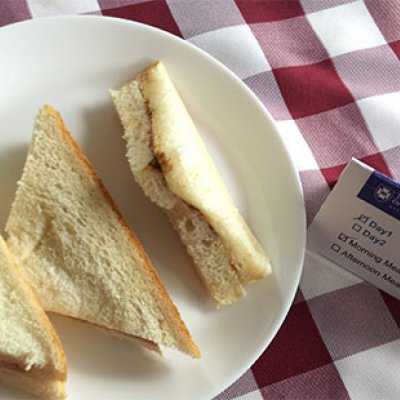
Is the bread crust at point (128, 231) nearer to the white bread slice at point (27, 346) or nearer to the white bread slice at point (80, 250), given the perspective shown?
the white bread slice at point (80, 250)

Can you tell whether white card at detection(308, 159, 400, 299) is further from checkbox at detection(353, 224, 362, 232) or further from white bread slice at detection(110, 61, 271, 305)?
white bread slice at detection(110, 61, 271, 305)

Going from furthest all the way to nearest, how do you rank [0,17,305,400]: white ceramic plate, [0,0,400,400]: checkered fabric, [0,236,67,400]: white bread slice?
[0,0,400,400]: checkered fabric, [0,17,305,400]: white ceramic plate, [0,236,67,400]: white bread slice

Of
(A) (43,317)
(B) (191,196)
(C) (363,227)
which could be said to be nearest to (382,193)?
(C) (363,227)

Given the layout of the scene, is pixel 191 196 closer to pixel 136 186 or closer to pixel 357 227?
pixel 136 186

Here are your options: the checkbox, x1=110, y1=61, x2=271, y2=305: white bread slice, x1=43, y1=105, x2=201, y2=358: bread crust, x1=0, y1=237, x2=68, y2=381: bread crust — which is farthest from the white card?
x1=0, y1=237, x2=68, y2=381: bread crust

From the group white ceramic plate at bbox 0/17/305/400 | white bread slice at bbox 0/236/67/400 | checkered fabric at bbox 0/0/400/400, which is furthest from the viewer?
checkered fabric at bbox 0/0/400/400

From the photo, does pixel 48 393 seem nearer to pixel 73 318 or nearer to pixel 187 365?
pixel 73 318

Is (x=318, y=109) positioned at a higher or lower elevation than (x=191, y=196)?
lower
